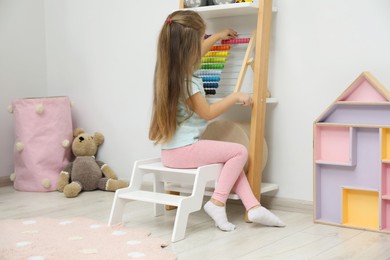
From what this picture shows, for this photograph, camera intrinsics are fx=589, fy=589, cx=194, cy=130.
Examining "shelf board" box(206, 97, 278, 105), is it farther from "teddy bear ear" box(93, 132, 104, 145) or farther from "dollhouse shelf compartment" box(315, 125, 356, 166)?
"teddy bear ear" box(93, 132, 104, 145)

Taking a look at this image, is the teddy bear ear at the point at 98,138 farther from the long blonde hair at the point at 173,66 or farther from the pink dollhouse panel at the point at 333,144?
the pink dollhouse panel at the point at 333,144

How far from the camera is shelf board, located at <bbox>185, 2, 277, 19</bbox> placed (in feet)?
7.51

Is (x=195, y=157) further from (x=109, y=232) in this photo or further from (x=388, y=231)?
(x=388, y=231)

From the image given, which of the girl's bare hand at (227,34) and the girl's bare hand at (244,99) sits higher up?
the girl's bare hand at (227,34)

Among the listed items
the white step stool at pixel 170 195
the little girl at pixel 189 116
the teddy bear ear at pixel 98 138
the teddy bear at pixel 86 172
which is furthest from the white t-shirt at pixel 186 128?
the teddy bear ear at pixel 98 138

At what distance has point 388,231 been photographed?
2049 millimetres

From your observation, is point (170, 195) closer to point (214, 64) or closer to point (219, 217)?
point (219, 217)

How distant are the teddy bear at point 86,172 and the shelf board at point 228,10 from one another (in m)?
0.93

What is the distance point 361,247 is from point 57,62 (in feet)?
6.76

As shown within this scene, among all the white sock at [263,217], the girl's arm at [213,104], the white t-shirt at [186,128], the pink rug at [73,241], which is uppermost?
the girl's arm at [213,104]

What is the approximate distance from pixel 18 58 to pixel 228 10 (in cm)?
135

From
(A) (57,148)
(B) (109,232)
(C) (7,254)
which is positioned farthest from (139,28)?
(C) (7,254)

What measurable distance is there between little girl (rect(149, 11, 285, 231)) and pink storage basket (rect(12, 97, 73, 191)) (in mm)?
921

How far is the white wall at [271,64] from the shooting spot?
2256mm
